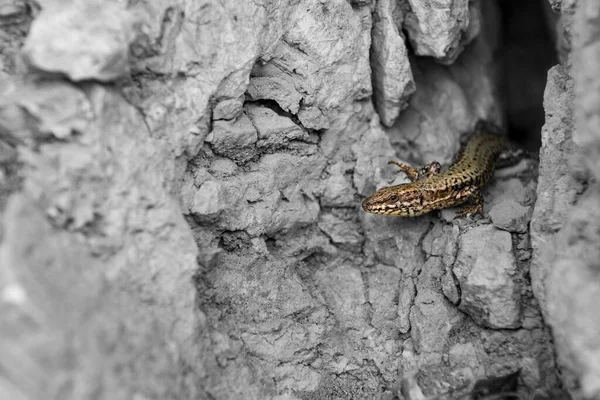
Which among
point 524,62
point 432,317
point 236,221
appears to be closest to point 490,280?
point 432,317

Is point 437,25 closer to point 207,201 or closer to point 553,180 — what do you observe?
point 553,180

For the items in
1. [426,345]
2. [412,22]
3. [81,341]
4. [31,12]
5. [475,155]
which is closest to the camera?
[81,341]

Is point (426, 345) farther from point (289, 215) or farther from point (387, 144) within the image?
point (387, 144)

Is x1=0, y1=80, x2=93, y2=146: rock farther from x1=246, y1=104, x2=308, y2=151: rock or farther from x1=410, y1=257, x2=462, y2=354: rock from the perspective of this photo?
x1=410, y1=257, x2=462, y2=354: rock

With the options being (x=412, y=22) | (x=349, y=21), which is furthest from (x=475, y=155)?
(x=349, y=21)

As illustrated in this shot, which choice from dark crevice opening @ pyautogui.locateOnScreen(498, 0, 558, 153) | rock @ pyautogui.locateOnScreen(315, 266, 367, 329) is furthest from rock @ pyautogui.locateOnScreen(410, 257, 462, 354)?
dark crevice opening @ pyautogui.locateOnScreen(498, 0, 558, 153)

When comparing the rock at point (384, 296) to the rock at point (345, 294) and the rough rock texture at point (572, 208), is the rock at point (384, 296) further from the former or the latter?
the rough rock texture at point (572, 208)

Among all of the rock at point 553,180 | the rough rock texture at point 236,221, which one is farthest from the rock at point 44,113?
the rock at point 553,180

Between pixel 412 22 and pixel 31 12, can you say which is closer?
pixel 31 12
